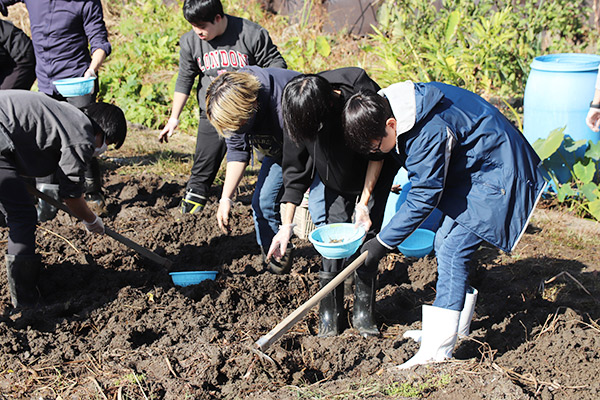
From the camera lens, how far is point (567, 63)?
543cm

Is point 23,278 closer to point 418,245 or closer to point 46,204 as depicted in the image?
point 46,204

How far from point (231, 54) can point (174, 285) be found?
1.85 metres

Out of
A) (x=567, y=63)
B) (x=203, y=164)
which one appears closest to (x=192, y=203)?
(x=203, y=164)

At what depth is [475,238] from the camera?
2.95 metres

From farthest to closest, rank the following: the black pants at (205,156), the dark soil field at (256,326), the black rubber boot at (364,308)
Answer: the black pants at (205,156) < the black rubber boot at (364,308) < the dark soil field at (256,326)

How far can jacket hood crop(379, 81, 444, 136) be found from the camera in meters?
2.65

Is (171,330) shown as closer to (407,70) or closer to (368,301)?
(368,301)

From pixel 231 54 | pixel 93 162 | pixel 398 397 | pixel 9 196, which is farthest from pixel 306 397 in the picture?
pixel 93 162

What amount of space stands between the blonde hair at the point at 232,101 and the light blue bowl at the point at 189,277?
Result: 1407 mm

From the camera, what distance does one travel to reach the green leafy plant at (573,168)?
4898mm

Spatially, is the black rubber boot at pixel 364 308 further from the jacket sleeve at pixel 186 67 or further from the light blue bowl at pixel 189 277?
the jacket sleeve at pixel 186 67

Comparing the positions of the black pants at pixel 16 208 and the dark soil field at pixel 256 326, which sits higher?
the black pants at pixel 16 208

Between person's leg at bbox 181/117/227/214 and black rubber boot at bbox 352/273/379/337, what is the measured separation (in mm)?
2164

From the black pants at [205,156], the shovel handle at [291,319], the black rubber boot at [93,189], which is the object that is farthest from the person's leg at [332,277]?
the black rubber boot at [93,189]
